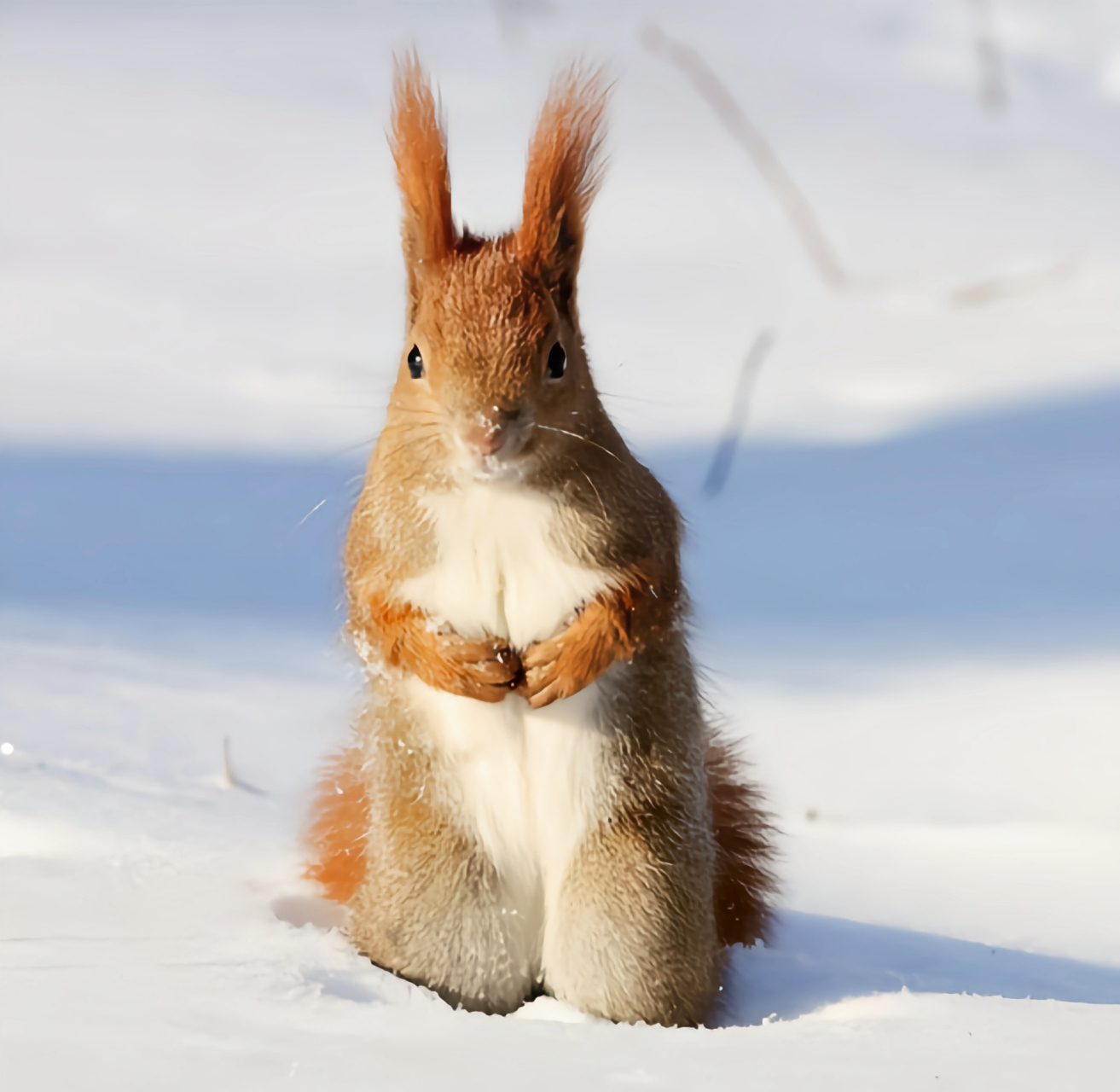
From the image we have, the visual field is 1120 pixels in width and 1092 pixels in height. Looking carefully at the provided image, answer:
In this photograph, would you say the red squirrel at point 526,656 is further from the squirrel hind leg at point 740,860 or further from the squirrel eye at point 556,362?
the squirrel hind leg at point 740,860

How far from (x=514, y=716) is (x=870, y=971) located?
40.0 inches

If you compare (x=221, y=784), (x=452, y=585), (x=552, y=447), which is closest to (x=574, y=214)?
(x=552, y=447)

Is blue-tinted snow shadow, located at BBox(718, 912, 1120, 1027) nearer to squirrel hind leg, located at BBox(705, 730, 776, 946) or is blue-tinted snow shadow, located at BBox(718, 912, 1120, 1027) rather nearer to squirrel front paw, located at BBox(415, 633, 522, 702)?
squirrel hind leg, located at BBox(705, 730, 776, 946)

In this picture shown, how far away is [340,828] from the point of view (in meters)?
2.71

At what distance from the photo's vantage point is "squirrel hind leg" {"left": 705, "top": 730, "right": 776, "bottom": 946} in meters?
2.73

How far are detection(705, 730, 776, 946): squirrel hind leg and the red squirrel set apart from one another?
0.81 feet

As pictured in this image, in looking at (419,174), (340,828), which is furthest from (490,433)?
(340,828)

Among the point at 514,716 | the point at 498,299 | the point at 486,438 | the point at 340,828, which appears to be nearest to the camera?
the point at 486,438

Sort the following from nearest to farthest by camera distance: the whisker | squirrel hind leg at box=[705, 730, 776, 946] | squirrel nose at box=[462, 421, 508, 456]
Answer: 1. squirrel nose at box=[462, 421, 508, 456]
2. the whisker
3. squirrel hind leg at box=[705, 730, 776, 946]

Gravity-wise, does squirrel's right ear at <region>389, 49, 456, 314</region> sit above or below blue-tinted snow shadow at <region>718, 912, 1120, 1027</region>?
above

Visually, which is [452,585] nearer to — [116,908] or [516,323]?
[516,323]

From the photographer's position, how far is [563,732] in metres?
2.34

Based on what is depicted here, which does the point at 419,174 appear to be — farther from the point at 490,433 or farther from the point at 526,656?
the point at 526,656

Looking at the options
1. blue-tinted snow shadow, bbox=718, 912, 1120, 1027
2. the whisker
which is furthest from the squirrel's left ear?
blue-tinted snow shadow, bbox=718, 912, 1120, 1027
